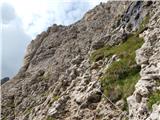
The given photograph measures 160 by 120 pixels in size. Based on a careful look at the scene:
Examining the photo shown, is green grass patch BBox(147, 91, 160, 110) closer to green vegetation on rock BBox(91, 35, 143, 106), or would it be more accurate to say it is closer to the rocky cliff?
the rocky cliff

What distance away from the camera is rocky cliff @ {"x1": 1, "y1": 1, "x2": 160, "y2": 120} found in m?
26.9

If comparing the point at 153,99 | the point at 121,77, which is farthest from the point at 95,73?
the point at 153,99

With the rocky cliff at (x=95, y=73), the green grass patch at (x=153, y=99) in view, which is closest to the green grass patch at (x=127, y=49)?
the rocky cliff at (x=95, y=73)

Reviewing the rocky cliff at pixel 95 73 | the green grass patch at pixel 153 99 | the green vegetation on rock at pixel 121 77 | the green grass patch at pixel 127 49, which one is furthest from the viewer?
the green grass patch at pixel 127 49

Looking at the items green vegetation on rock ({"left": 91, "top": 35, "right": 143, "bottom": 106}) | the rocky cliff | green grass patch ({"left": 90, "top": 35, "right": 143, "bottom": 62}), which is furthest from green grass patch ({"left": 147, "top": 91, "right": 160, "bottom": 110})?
green grass patch ({"left": 90, "top": 35, "right": 143, "bottom": 62})

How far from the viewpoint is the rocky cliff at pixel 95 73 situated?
26906 millimetres

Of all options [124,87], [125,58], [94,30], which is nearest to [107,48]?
[125,58]

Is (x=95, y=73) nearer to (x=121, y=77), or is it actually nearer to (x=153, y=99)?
(x=121, y=77)

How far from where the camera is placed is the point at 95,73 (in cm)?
3741

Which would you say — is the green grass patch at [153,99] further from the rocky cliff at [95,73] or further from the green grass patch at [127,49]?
the green grass patch at [127,49]

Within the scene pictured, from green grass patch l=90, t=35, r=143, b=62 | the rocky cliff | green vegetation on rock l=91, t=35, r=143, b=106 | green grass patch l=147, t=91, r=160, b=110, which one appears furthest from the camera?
green grass patch l=90, t=35, r=143, b=62

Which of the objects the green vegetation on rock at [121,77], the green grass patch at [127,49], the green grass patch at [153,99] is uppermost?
the green grass patch at [127,49]

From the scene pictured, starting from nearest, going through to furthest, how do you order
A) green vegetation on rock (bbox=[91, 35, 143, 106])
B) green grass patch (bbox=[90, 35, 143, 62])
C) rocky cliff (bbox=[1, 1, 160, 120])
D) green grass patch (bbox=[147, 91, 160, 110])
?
green grass patch (bbox=[147, 91, 160, 110]) < rocky cliff (bbox=[1, 1, 160, 120]) < green vegetation on rock (bbox=[91, 35, 143, 106]) < green grass patch (bbox=[90, 35, 143, 62])

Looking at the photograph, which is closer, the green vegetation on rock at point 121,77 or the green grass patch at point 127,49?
the green vegetation on rock at point 121,77
